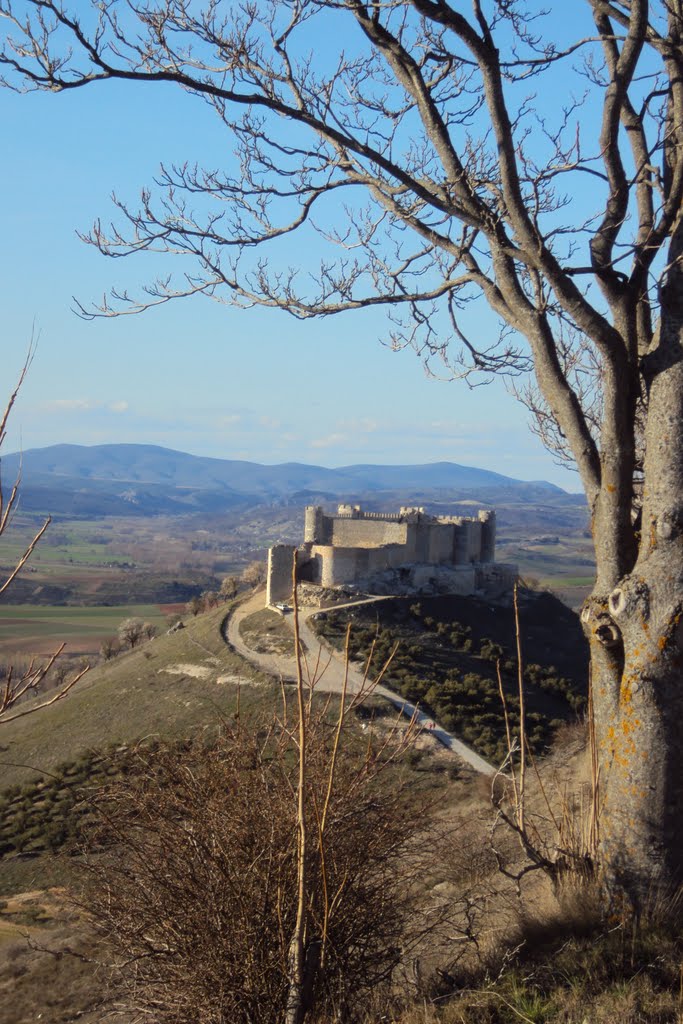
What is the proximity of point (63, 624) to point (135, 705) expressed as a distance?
962 inches

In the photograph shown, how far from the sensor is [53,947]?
1116 cm

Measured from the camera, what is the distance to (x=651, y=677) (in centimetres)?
503

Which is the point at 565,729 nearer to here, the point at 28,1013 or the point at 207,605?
the point at 28,1013

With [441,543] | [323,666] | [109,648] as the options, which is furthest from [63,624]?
[323,666]

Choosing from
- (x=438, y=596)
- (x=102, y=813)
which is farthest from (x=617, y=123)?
(x=438, y=596)

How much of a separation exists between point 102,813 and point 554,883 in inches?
114

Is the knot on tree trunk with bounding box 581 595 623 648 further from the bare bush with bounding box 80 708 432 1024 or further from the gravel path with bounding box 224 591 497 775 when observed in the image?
the gravel path with bounding box 224 591 497 775

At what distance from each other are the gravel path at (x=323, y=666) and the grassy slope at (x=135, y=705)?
608 mm

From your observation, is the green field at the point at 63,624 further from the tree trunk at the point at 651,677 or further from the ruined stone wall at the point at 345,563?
the tree trunk at the point at 651,677

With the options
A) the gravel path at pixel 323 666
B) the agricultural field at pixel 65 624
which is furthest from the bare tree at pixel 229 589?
the gravel path at pixel 323 666

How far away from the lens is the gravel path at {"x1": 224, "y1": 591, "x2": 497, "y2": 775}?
24.5 m

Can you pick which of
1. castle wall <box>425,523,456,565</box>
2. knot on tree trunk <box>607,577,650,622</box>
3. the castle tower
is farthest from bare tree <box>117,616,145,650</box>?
knot on tree trunk <box>607,577,650,622</box>

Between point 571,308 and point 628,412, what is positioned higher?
point 571,308

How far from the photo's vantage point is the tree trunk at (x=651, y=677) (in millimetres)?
4996
